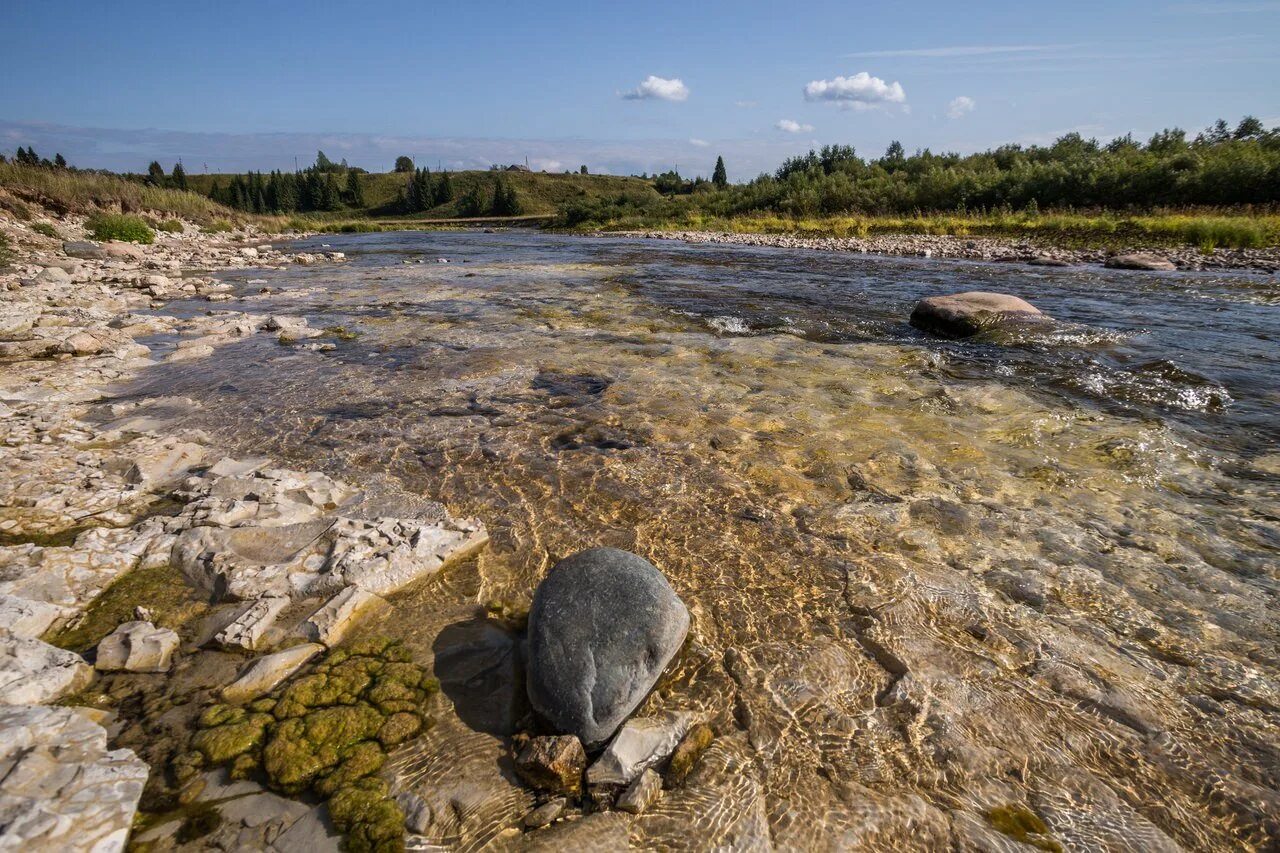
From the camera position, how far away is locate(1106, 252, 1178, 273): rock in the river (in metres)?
14.4

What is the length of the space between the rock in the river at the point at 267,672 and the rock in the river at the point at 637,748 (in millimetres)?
1463

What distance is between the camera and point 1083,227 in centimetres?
2017

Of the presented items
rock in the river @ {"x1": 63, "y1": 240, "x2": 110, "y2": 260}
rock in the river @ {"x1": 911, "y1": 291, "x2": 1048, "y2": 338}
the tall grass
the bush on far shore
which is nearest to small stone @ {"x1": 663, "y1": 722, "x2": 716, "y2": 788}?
rock in the river @ {"x1": 911, "y1": 291, "x2": 1048, "y2": 338}

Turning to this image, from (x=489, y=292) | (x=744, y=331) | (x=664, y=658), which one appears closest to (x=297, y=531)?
(x=664, y=658)

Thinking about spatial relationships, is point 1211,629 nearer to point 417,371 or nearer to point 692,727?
point 692,727

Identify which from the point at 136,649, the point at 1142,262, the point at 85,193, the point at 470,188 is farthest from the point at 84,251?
the point at 470,188

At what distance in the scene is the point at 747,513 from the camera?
3.87m

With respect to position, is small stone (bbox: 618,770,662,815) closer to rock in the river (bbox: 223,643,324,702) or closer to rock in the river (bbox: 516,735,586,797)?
rock in the river (bbox: 516,735,586,797)

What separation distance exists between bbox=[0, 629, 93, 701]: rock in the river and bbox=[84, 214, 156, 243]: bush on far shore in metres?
24.3

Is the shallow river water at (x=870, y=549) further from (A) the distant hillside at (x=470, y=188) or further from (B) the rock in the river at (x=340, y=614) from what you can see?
(A) the distant hillside at (x=470, y=188)

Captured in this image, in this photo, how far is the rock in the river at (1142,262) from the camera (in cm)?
1441

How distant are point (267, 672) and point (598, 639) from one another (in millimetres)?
1478

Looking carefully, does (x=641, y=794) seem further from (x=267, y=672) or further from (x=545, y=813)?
(x=267, y=672)

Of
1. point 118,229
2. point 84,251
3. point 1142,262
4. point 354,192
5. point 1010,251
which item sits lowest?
point 1142,262
